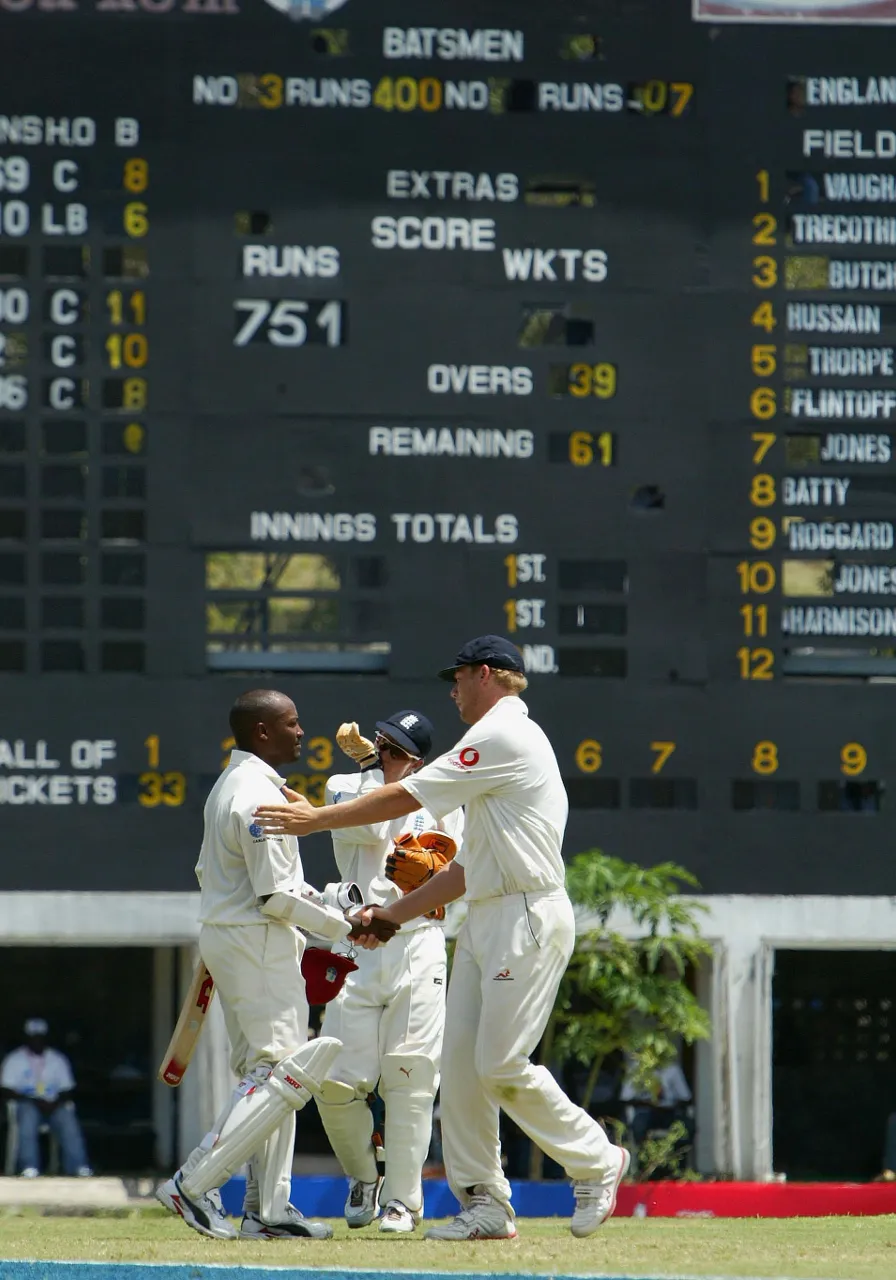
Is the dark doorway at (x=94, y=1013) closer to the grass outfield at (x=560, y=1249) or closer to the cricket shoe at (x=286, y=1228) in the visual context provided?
the grass outfield at (x=560, y=1249)

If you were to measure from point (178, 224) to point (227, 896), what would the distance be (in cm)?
594

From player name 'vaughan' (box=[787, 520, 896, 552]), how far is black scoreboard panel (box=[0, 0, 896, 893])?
16mm

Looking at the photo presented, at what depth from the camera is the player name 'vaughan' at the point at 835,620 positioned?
11.3 m

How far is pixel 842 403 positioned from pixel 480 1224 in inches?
266

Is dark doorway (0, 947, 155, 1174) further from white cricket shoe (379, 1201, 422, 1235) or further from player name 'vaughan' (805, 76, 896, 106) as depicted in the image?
white cricket shoe (379, 1201, 422, 1235)

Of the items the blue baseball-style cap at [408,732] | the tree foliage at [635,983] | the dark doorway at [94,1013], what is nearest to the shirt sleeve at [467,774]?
the blue baseball-style cap at [408,732]

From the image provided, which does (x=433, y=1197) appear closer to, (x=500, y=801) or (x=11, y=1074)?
(x=11, y=1074)

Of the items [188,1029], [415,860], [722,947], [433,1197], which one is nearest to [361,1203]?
[188,1029]

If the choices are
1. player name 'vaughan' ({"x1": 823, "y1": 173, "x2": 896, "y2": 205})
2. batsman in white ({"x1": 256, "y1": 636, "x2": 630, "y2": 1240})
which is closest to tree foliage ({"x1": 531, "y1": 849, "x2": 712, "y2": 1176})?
player name 'vaughan' ({"x1": 823, "y1": 173, "x2": 896, "y2": 205})

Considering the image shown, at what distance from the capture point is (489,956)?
5.63 m

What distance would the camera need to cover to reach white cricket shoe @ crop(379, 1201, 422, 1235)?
19.7ft

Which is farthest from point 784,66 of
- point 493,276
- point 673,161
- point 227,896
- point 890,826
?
point 227,896

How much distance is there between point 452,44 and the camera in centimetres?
1141

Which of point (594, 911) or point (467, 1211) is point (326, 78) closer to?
point (594, 911)
